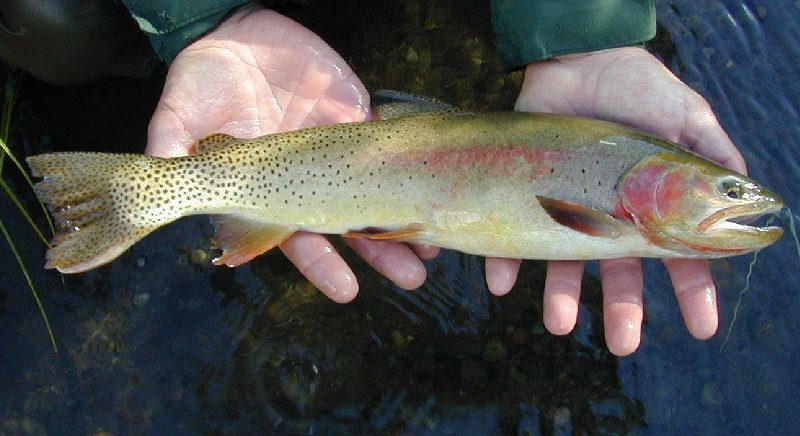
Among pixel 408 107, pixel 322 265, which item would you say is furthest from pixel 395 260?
pixel 408 107

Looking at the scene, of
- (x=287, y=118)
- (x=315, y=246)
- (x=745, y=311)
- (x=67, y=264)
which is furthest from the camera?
(x=745, y=311)

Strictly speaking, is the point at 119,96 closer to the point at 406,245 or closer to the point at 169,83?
the point at 169,83

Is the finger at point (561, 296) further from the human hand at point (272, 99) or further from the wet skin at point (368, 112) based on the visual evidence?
the human hand at point (272, 99)

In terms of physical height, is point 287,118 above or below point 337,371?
above

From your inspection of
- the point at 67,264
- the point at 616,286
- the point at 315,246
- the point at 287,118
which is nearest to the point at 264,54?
the point at 287,118

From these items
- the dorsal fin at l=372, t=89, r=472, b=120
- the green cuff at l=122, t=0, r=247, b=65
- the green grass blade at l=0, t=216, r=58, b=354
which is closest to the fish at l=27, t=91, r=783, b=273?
the dorsal fin at l=372, t=89, r=472, b=120

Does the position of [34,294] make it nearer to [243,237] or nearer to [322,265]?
[243,237]

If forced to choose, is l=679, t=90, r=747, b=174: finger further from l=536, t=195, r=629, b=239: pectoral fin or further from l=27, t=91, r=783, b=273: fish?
l=536, t=195, r=629, b=239: pectoral fin
